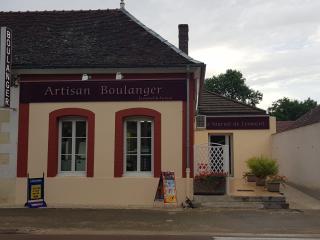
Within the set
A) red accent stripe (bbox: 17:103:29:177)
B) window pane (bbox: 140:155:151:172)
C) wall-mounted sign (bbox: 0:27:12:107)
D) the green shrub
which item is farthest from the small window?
the green shrub

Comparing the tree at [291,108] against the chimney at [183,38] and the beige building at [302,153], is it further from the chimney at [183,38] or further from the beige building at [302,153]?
the chimney at [183,38]

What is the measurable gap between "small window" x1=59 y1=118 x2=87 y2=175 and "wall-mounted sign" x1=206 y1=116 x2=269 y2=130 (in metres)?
11.0

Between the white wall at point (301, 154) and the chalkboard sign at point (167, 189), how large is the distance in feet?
17.0

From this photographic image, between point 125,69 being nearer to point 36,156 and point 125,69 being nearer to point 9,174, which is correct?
point 36,156

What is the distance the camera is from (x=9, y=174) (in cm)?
1523

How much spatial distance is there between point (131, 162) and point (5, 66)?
15.8ft

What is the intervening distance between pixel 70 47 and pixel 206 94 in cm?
1306

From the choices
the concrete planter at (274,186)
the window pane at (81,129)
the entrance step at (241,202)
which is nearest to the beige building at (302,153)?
the concrete planter at (274,186)

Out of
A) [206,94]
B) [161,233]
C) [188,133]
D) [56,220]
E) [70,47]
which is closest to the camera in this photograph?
[161,233]

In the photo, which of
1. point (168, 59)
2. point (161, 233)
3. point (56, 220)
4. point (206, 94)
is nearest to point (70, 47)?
point (168, 59)

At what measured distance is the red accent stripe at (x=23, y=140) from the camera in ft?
50.0

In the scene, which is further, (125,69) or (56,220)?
(125,69)

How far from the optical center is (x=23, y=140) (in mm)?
15289

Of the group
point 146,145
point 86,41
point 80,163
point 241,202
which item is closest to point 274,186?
point 241,202
